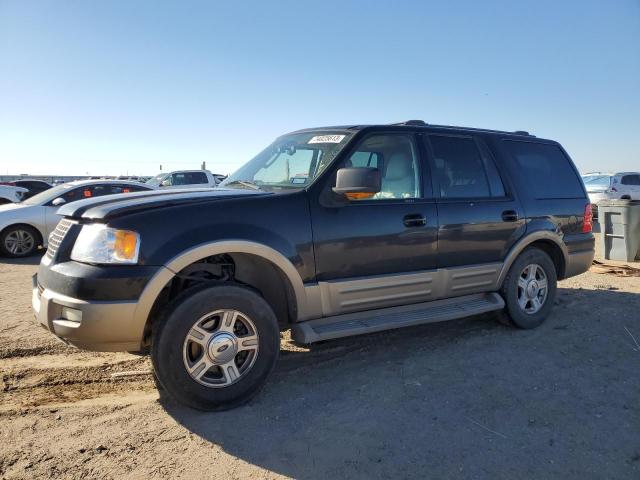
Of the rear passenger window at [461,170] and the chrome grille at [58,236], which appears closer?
the chrome grille at [58,236]

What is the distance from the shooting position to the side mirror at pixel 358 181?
346 cm

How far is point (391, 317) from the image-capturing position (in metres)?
3.92

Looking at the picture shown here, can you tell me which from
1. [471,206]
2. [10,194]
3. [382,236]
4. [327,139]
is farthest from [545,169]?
[10,194]

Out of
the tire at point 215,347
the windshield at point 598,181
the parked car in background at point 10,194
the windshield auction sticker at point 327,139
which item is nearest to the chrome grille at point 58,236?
the tire at point 215,347

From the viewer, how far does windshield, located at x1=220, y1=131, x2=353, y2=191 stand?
152 inches

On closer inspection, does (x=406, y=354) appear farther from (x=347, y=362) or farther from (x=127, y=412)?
(x=127, y=412)

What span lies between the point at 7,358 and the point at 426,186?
3858 mm

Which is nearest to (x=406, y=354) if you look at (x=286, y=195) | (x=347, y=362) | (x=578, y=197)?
(x=347, y=362)

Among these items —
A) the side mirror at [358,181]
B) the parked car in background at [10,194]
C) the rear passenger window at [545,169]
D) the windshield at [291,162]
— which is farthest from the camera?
the parked car in background at [10,194]

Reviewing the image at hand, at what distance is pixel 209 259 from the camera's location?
3.41 meters

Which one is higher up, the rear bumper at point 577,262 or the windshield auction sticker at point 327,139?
the windshield auction sticker at point 327,139

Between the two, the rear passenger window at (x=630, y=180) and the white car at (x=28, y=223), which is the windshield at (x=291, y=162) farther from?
the rear passenger window at (x=630, y=180)

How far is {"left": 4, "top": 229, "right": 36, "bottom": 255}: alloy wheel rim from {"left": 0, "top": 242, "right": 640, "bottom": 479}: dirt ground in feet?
18.6

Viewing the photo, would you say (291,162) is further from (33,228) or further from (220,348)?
(33,228)
